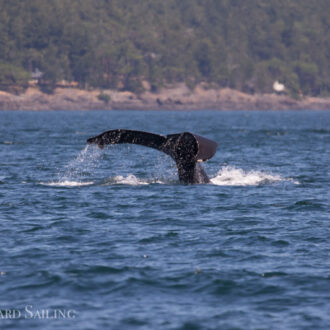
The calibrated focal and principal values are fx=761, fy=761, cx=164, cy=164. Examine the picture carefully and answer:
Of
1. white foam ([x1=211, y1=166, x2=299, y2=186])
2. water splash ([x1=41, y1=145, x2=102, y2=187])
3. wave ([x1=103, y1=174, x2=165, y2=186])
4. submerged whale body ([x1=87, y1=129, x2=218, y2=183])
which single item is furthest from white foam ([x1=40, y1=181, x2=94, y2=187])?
submerged whale body ([x1=87, y1=129, x2=218, y2=183])

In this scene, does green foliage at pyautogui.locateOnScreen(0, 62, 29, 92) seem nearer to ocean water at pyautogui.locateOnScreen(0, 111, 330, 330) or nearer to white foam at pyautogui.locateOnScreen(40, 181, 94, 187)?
ocean water at pyautogui.locateOnScreen(0, 111, 330, 330)

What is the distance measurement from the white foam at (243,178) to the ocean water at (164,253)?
0.08 metres

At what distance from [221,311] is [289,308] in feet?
3.93

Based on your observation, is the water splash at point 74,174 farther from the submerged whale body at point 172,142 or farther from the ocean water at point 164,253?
the submerged whale body at point 172,142

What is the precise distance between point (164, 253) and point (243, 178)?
14.1 m

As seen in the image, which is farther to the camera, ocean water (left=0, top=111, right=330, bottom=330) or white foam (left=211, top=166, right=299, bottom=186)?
white foam (left=211, top=166, right=299, bottom=186)

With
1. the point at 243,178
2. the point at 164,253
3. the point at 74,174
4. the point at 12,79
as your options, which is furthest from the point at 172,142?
the point at 12,79

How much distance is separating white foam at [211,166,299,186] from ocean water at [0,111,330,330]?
0.08 m

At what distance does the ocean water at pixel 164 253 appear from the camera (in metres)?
12.8

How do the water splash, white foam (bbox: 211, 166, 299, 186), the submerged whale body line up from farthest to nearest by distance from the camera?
1. white foam (bbox: 211, 166, 299, 186)
2. the water splash
3. the submerged whale body

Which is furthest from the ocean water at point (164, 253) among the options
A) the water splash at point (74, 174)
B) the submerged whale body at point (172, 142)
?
the submerged whale body at point (172, 142)

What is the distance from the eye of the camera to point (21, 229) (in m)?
19.4

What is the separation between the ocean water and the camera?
42.1 ft

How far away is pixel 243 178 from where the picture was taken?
30.4 m
